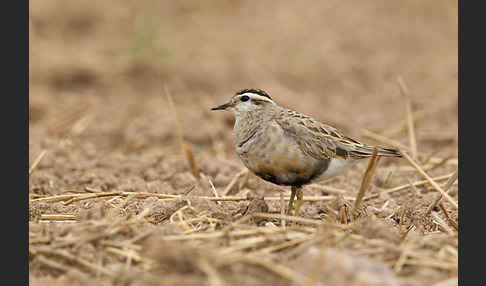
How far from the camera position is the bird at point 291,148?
5582 millimetres

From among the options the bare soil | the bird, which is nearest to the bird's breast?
the bird

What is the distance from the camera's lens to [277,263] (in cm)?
425

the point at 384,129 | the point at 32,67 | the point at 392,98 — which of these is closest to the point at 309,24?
the point at 392,98

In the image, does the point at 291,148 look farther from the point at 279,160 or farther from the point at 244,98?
the point at 244,98

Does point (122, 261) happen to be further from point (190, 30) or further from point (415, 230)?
point (190, 30)

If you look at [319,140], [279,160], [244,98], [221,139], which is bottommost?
[221,139]

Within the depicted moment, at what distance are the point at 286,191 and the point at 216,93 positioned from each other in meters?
4.37

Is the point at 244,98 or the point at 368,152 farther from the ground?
the point at 244,98

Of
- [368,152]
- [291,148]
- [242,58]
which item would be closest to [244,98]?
[291,148]

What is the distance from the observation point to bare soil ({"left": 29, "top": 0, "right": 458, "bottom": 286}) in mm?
4379

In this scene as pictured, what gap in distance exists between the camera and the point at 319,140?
18.9ft

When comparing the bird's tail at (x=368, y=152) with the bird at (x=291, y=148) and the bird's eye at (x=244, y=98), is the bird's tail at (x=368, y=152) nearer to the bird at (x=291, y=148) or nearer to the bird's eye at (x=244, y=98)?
the bird at (x=291, y=148)

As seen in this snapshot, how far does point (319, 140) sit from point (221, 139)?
3909 mm

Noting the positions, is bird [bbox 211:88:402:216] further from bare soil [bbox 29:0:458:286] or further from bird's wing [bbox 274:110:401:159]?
bare soil [bbox 29:0:458:286]
